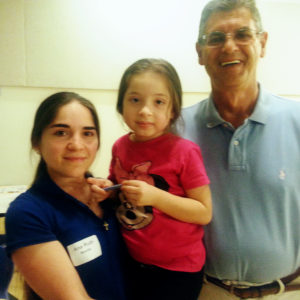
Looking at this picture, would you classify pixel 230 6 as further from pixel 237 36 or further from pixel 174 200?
pixel 174 200

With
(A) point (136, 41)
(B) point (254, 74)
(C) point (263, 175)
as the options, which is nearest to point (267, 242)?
(C) point (263, 175)

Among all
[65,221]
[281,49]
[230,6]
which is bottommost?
[65,221]

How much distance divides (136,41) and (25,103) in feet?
4.83

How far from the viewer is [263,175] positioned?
1215 mm

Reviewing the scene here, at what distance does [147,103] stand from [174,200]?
1.39 ft

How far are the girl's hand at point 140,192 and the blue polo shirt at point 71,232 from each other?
0.16 meters

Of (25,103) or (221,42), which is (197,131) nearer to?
(221,42)

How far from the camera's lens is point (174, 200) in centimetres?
107

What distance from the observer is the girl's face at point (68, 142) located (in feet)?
3.34

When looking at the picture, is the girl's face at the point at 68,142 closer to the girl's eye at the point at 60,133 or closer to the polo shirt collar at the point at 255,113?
the girl's eye at the point at 60,133

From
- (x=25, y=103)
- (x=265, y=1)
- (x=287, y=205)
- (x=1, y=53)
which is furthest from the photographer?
(x=265, y=1)

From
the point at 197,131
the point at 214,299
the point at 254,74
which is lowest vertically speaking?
the point at 214,299

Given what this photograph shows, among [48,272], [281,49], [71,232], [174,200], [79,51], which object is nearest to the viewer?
[48,272]

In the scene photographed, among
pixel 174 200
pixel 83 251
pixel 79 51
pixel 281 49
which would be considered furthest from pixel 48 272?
pixel 281 49
